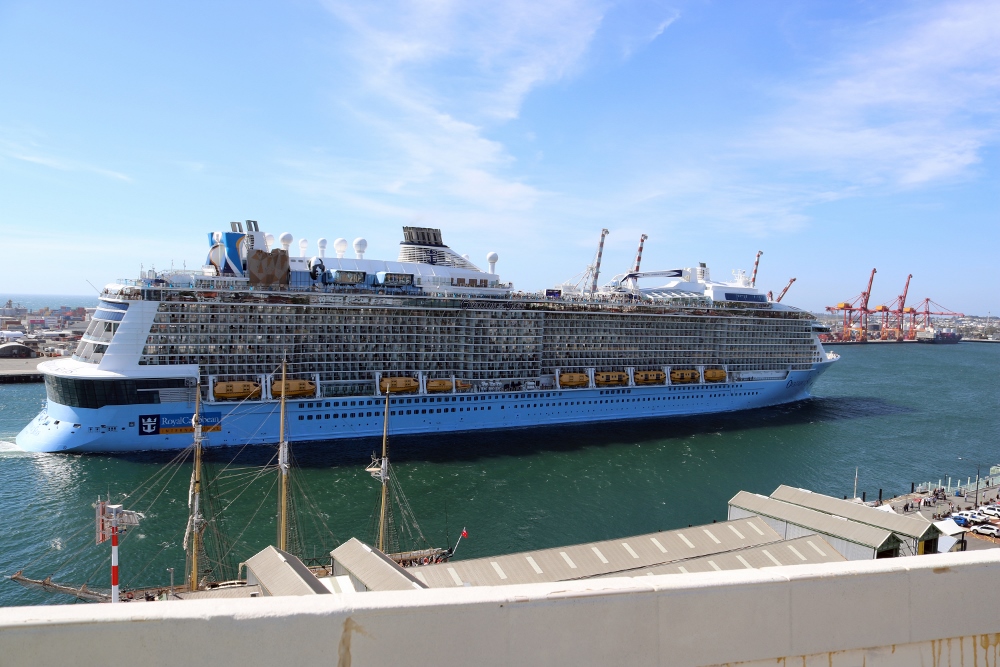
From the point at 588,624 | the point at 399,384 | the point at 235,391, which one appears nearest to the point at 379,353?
the point at 399,384

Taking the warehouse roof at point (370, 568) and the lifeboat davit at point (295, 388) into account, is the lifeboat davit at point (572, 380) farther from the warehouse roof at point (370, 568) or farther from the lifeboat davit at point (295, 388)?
the warehouse roof at point (370, 568)

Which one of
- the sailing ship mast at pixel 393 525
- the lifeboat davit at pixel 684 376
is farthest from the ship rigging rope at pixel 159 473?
the lifeboat davit at pixel 684 376

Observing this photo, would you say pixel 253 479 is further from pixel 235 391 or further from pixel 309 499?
pixel 235 391

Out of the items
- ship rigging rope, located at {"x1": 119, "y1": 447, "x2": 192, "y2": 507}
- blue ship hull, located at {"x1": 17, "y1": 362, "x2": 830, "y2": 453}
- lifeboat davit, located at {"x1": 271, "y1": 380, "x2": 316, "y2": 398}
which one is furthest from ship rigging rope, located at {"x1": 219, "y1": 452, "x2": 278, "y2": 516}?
lifeboat davit, located at {"x1": 271, "y1": 380, "x2": 316, "y2": 398}

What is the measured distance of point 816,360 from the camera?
7150 cm

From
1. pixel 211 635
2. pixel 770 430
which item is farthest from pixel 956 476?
pixel 211 635

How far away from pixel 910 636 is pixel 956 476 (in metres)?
48.9

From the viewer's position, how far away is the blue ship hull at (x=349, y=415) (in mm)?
42031

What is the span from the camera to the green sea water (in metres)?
30.2

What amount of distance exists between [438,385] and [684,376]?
25374 millimetres

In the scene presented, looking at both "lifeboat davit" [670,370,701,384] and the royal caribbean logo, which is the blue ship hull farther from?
"lifeboat davit" [670,370,701,384]

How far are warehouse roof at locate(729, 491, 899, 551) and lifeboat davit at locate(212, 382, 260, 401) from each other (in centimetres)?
3238

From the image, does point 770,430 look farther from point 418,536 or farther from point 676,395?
point 418,536

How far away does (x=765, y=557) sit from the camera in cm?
2548
